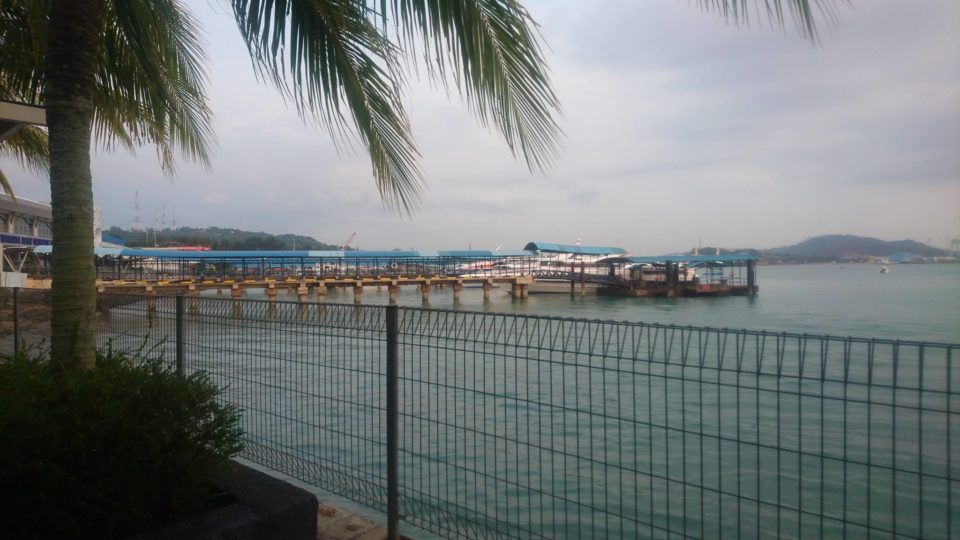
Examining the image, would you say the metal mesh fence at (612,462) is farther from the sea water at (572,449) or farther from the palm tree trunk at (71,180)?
the palm tree trunk at (71,180)

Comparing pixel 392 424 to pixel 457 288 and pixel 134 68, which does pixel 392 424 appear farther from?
pixel 457 288

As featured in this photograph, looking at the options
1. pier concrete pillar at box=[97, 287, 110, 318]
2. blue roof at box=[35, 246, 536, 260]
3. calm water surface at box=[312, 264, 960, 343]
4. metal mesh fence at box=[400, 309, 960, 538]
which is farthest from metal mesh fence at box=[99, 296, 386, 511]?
blue roof at box=[35, 246, 536, 260]

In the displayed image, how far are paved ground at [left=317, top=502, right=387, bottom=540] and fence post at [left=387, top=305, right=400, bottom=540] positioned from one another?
110mm

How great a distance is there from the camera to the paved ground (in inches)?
154

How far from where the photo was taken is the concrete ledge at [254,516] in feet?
10.4

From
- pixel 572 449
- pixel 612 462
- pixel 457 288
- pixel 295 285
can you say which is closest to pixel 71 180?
pixel 612 462

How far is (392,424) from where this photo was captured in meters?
3.86

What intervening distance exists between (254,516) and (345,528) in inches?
31.6

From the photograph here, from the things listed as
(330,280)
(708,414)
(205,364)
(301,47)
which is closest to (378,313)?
(301,47)

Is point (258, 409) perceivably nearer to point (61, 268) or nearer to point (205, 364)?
point (205, 364)

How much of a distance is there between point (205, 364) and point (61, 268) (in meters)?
1.52

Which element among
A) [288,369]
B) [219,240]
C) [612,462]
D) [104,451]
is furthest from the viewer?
[219,240]

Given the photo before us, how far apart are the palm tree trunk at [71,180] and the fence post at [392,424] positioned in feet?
6.28

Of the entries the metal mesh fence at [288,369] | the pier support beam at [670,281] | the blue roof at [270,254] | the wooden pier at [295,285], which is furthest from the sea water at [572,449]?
the pier support beam at [670,281]
